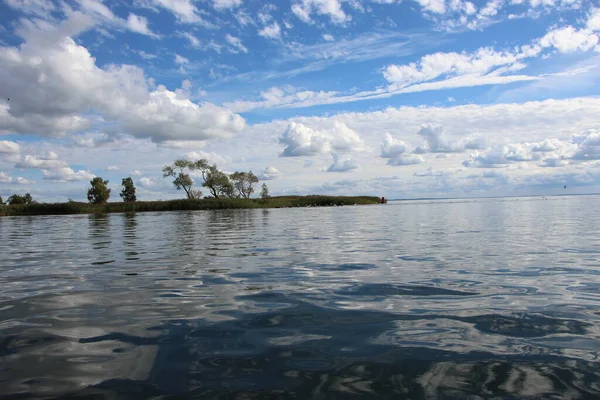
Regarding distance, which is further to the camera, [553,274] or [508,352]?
[553,274]

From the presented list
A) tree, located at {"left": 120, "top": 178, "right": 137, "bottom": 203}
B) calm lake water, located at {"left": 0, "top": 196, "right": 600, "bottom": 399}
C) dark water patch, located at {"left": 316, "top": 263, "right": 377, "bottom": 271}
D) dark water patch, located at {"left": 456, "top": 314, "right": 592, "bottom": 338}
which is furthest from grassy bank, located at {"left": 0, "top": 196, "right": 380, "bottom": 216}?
dark water patch, located at {"left": 456, "top": 314, "right": 592, "bottom": 338}

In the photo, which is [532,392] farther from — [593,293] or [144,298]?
[144,298]

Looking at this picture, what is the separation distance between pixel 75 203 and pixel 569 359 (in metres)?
80.8

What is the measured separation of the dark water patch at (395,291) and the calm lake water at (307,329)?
0.04m

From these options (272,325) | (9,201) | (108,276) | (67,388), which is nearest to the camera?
(67,388)

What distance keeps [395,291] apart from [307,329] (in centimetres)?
288

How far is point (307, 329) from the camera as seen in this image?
582cm

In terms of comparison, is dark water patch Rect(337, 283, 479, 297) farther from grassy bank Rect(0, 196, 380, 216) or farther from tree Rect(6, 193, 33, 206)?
tree Rect(6, 193, 33, 206)

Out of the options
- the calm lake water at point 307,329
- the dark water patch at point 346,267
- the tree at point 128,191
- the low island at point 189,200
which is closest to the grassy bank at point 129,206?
the low island at point 189,200

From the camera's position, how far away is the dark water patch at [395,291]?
25.7 ft

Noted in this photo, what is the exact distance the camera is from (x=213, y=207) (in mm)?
81875

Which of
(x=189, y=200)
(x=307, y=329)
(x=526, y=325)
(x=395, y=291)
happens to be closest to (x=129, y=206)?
(x=189, y=200)

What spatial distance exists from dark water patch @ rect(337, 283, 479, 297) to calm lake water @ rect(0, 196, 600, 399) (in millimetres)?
37

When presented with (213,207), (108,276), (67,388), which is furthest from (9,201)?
(67,388)
